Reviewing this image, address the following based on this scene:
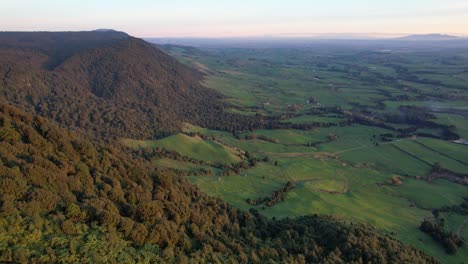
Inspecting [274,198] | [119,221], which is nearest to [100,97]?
[274,198]

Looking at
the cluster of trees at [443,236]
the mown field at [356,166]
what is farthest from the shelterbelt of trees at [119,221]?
the mown field at [356,166]

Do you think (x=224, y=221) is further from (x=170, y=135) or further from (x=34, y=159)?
(x=170, y=135)

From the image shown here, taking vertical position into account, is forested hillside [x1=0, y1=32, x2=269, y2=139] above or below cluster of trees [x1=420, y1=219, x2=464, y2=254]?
above

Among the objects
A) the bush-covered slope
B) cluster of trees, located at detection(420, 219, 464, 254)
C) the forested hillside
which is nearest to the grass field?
the forested hillside

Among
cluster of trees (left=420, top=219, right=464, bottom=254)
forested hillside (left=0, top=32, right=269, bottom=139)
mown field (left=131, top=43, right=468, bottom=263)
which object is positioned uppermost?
forested hillside (left=0, top=32, right=269, bottom=139)

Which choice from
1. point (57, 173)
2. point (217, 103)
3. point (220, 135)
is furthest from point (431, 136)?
point (57, 173)

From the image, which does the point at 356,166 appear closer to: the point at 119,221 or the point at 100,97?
the point at 119,221

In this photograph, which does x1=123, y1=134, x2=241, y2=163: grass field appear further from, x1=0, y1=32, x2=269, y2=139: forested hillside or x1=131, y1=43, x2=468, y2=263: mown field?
x1=0, y1=32, x2=269, y2=139: forested hillside
